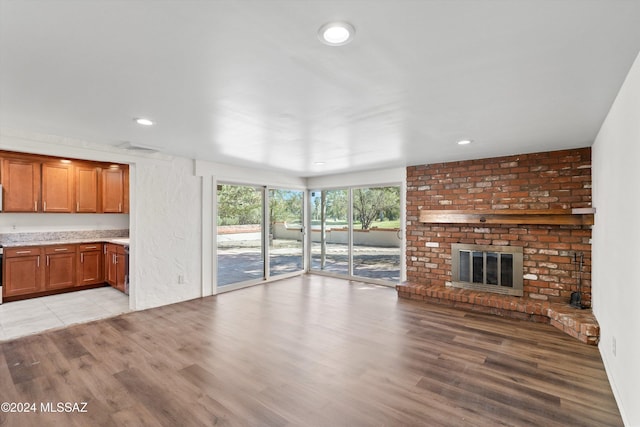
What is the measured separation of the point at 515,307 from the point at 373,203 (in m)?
2.94

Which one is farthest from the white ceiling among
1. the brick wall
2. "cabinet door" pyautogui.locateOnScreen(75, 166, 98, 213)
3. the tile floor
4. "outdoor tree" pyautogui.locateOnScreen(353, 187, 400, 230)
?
"outdoor tree" pyautogui.locateOnScreen(353, 187, 400, 230)

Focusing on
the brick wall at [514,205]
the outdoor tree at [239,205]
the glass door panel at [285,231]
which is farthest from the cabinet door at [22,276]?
the brick wall at [514,205]

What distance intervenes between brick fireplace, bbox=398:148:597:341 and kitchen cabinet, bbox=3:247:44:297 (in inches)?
225

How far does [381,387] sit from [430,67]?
7.53ft

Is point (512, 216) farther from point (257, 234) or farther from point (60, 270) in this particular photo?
point (60, 270)

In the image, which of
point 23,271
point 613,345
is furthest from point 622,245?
point 23,271

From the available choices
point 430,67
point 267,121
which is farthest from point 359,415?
point 267,121

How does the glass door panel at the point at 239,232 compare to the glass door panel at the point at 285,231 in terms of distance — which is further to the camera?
the glass door panel at the point at 285,231

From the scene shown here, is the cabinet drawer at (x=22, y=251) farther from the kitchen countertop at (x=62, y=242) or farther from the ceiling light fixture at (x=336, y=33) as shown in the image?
the ceiling light fixture at (x=336, y=33)

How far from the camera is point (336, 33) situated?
1.49 meters

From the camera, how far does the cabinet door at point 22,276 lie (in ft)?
14.8

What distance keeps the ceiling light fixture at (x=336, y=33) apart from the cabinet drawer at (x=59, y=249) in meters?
5.63

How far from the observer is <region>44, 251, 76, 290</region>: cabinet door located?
488 cm

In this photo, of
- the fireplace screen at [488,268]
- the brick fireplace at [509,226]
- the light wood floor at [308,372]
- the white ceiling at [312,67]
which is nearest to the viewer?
the white ceiling at [312,67]
